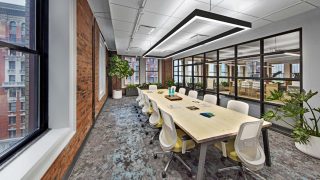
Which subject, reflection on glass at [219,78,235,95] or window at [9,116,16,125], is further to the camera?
reflection on glass at [219,78,235,95]

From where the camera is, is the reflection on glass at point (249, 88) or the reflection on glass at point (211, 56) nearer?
the reflection on glass at point (249, 88)

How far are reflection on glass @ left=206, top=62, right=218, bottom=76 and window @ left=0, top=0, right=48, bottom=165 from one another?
17.8ft

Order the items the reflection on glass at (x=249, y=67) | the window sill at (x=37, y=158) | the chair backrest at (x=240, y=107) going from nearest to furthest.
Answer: the window sill at (x=37, y=158)
the chair backrest at (x=240, y=107)
the reflection on glass at (x=249, y=67)

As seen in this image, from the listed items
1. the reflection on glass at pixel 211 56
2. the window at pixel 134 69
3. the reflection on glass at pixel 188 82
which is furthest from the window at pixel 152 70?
the reflection on glass at pixel 211 56

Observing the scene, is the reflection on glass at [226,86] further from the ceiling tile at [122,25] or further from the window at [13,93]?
the window at [13,93]

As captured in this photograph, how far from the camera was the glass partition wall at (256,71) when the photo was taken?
3.54 meters

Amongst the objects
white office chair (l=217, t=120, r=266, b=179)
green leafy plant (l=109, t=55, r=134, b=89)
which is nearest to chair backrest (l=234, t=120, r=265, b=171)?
white office chair (l=217, t=120, r=266, b=179)

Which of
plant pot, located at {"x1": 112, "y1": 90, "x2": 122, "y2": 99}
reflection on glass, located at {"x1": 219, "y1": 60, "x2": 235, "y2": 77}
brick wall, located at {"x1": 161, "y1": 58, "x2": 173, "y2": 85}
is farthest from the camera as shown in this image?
brick wall, located at {"x1": 161, "y1": 58, "x2": 173, "y2": 85}

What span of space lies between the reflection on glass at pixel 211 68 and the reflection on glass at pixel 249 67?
1.04 metres

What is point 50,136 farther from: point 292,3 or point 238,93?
point 238,93

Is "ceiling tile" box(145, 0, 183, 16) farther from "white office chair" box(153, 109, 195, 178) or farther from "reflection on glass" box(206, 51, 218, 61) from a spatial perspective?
"reflection on glass" box(206, 51, 218, 61)

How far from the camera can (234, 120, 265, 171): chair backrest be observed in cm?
157

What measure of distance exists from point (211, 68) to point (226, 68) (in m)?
0.79

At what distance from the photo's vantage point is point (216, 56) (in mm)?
5680
